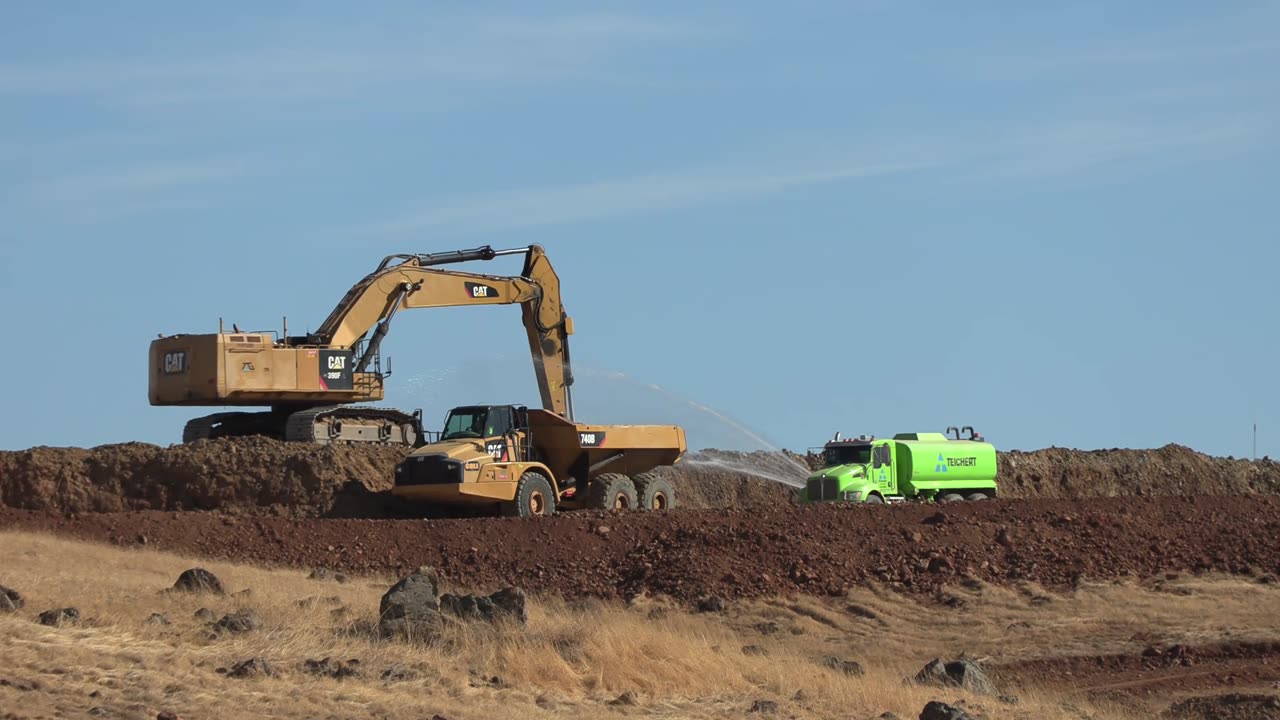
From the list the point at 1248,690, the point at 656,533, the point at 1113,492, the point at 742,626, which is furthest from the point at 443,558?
the point at 1113,492

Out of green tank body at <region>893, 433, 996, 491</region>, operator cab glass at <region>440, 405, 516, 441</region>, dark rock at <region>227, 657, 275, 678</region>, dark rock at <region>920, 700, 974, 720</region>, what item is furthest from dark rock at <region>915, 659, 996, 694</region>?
green tank body at <region>893, 433, 996, 491</region>

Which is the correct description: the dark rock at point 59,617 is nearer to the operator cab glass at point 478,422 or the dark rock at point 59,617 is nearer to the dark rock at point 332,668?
the dark rock at point 332,668

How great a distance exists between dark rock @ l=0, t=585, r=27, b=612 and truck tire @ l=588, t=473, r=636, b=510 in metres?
15.4

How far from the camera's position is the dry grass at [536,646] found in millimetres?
13602

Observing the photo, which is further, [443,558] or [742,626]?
[443,558]

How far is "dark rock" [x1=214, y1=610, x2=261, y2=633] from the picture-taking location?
16016mm

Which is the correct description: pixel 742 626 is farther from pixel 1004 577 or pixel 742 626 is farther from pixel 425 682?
pixel 425 682

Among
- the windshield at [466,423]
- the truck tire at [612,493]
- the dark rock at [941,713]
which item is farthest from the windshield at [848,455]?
the dark rock at [941,713]

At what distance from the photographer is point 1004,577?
24516 millimetres

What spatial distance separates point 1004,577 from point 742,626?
187 inches

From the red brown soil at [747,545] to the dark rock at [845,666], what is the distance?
469 centimetres

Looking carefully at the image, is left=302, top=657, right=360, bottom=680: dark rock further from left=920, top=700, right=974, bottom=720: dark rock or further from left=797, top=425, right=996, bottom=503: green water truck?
left=797, top=425, right=996, bottom=503: green water truck

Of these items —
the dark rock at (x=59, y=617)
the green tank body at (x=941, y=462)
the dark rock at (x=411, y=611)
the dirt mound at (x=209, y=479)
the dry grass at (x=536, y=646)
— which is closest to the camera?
the dry grass at (x=536, y=646)

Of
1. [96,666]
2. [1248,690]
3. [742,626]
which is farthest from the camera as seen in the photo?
[742,626]
